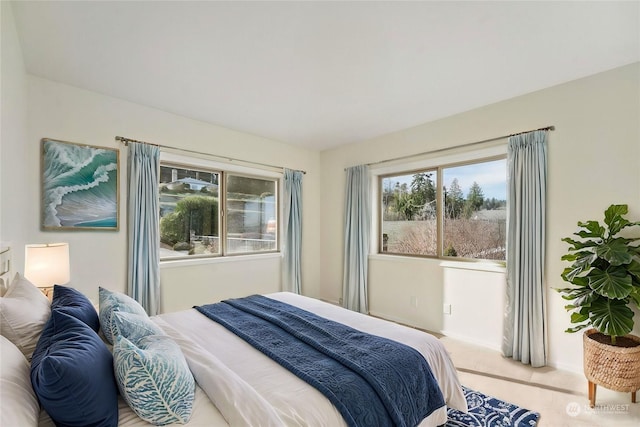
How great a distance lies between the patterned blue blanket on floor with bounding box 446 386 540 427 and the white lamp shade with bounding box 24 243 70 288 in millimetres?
2942

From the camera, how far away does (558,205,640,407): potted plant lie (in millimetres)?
2066

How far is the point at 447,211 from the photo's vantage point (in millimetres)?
3781

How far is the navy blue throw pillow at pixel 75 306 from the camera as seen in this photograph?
146 centimetres

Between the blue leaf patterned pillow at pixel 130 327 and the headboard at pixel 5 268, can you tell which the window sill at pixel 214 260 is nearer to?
the headboard at pixel 5 268

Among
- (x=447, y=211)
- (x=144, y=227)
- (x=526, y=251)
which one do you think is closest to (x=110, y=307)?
(x=144, y=227)

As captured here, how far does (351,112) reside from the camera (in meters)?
3.41

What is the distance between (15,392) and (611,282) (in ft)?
10.5

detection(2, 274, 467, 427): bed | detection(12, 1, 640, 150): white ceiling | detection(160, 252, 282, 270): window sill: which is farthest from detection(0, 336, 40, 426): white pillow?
detection(160, 252, 282, 270): window sill

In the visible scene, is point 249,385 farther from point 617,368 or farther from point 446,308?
point 446,308

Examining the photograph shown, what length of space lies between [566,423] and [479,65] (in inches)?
105

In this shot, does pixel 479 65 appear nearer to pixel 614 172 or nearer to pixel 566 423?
pixel 614 172

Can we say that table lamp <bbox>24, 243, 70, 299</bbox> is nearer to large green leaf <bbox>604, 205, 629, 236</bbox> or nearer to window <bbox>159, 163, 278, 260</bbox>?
window <bbox>159, 163, 278, 260</bbox>

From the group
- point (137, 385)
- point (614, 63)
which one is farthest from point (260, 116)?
point (614, 63)

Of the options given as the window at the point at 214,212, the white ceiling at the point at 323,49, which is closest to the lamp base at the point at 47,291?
the window at the point at 214,212
